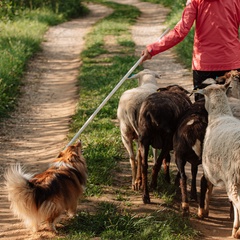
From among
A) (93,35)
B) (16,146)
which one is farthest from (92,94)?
(93,35)

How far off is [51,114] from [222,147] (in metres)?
5.44

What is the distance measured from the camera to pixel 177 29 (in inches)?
211

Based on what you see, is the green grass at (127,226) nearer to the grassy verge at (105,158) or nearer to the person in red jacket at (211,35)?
the grassy verge at (105,158)

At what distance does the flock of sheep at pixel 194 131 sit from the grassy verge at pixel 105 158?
38 cm

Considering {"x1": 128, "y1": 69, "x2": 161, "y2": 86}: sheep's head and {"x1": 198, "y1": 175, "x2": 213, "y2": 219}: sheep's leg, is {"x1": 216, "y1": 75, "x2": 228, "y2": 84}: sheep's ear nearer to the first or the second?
{"x1": 198, "y1": 175, "x2": 213, "y2": 219}: sheep's leg

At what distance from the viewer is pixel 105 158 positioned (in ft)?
21.9

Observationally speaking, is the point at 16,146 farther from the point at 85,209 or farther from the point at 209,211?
the point at 209,211

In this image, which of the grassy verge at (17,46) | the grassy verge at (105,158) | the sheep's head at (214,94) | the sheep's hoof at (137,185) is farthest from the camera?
the grassy verge at (17,46)

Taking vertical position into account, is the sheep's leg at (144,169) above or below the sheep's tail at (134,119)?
below

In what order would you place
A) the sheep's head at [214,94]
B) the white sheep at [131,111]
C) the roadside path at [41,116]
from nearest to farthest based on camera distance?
the sheep's head at [214,94] → the white sheep at [131,111] → the roadside path at [41,116]

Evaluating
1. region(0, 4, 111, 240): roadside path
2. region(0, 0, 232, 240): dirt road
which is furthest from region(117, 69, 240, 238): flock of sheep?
region(0, 4, 111, 240): roadside path

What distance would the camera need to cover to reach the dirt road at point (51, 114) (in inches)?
204

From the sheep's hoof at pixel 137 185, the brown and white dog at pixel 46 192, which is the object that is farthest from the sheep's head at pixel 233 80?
the brown and white dog at pixel 46 192

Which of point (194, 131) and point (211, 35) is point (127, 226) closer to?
point (194, 131)
